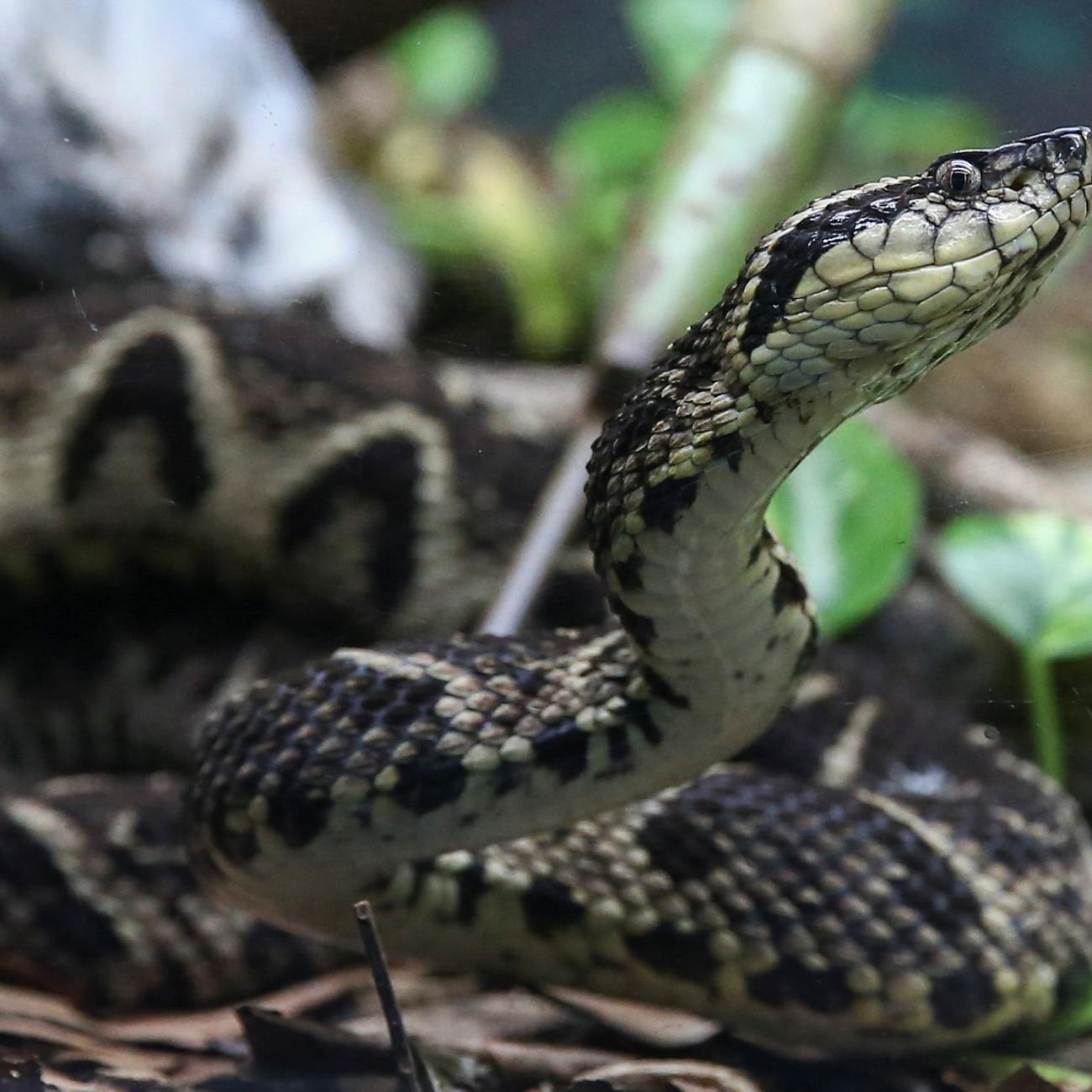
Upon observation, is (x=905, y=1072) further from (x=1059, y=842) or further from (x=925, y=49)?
(x=925, y=49)

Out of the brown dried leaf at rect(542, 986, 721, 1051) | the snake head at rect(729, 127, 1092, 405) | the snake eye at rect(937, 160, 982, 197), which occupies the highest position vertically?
the snake eye at rect(937, 160, 982, 197)

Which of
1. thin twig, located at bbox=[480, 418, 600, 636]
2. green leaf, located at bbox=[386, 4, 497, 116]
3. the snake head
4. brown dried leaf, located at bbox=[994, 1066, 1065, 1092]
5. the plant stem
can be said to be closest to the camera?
the snake head

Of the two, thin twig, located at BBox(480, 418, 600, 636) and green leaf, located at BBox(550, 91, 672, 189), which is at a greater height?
green leaf, located at BBox(550, 91, 672, 189)

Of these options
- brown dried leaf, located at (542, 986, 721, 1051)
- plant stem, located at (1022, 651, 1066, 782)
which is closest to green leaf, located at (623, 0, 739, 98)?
plant stem, located at (1022, 651, 1066, 782)

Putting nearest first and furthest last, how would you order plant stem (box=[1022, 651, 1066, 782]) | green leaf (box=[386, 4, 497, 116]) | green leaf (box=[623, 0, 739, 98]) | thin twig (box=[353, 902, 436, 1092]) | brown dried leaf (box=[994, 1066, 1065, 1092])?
1. thin twig (box=[353, 902, 436, 1092])
2. brown dried leaf (box=[994, 1066, 1065, 1092])
3. plant stem (box=[1022, 651, 1066, 782])
4. green leaf (box=[623, 0, 739, 98])
5. green leaf (box=[386, 4, 497, 116])

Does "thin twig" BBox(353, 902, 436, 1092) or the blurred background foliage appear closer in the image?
"thin twig" BBox(353, 902, 436, 1092)

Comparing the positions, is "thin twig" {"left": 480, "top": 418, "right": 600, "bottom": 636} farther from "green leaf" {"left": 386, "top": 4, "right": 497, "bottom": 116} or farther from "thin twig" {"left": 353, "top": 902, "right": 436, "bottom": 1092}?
"green leaf" {"left": 386, "top": 4, "right": 497, "bottom": 116}

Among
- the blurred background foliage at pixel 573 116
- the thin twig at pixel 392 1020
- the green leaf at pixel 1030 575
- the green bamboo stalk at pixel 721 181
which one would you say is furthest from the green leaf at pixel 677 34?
the thin twig at pixel 392 1020
